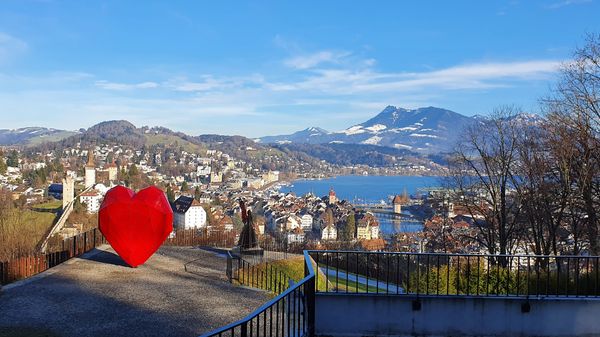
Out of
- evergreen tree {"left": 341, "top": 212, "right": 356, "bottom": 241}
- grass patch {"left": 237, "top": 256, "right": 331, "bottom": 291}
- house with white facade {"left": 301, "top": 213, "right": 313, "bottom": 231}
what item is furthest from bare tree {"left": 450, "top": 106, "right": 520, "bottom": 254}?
house with white facade {"left": 301, "top": 213, "right": 313, "bottom": 231}

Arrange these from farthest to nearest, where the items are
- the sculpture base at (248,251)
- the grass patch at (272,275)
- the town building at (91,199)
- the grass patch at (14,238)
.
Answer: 1. the town building at (91,199)
2. the grass patch at (14,238)
3. the sculpture base at (248,251)
4. the grass patch at (272,275)

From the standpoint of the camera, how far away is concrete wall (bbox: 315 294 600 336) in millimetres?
9070

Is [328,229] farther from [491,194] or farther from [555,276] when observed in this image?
[555,276]

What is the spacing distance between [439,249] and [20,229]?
31.4 m

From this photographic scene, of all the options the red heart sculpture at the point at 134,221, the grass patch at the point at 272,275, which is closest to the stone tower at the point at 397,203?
the grass patch at the point at 272,275

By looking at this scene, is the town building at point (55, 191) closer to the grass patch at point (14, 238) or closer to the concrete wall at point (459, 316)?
the grass patch at point (14, 238)

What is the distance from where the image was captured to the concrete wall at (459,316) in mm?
9070

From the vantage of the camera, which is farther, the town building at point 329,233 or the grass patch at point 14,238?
the town building at point 329,233

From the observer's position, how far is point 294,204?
91.1 meters

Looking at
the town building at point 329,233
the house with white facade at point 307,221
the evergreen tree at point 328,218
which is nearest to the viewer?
the town building at point 329,233

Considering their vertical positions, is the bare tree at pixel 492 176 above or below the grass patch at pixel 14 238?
above

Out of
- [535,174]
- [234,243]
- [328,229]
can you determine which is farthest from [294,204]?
[535,174]

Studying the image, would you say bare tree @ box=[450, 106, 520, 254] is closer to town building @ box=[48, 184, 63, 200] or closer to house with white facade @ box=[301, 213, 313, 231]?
house with white facade @ box=[301, 213, 313, 231]

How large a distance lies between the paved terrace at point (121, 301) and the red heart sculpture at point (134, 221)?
1.94ft
